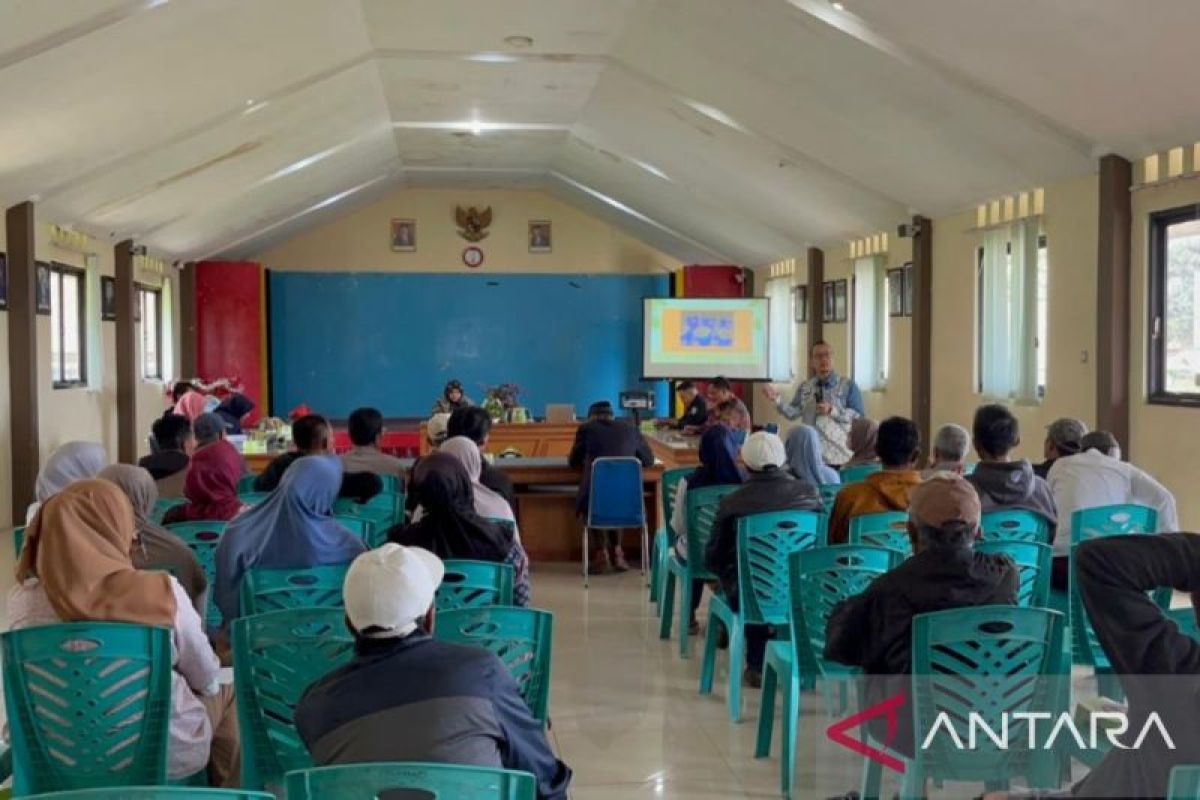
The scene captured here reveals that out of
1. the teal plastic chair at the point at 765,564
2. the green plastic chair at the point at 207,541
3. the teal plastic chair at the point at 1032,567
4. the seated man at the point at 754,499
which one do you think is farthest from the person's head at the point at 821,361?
the green plastic chair at the point at 207,541

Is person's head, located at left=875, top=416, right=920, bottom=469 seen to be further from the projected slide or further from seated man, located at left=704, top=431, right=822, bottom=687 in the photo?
the projected slide

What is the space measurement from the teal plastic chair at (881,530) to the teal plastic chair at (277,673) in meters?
1.91

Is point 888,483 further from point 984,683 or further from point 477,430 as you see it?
point 477,430

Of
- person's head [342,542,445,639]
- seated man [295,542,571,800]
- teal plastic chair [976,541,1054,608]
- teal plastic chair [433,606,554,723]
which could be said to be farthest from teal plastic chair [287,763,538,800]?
teal plastic chair [976,541,1054,608]

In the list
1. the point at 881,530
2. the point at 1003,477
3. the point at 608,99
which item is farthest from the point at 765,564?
the point at 608,99

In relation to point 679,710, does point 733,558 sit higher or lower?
higher

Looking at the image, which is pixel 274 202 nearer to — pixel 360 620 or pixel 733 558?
pixel 733 558

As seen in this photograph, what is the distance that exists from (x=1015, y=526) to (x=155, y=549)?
9.51 ft

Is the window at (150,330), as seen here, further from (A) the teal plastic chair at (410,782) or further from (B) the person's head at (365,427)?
(A) the teal plastic chair at (410,782)

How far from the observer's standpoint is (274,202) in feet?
45.2

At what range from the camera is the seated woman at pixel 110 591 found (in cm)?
273

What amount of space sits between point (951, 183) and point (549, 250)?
865 cm

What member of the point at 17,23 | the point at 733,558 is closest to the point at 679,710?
the point at 733,558

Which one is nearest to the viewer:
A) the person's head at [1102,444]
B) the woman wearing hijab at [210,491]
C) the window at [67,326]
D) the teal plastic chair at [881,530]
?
the teal plastic chair at [881,530]
